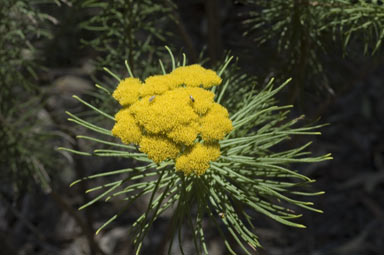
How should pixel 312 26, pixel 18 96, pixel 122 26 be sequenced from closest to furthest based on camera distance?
pixel 312 26, pixel 122 26, pixel 18 96

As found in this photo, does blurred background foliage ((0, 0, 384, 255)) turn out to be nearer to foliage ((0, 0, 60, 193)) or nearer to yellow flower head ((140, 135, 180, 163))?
foliage ((0, 0, 60, 193))

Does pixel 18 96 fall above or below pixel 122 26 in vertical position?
below

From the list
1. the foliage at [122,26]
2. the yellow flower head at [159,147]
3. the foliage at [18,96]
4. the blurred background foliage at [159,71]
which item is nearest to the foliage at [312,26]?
the blurred background foliage at [159,71]

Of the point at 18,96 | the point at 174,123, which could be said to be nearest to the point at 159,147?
the point at 174,123

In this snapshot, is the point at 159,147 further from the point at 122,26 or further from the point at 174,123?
the point at 122,26

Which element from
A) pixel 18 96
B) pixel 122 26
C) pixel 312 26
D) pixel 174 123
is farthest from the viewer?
pixel 18 96

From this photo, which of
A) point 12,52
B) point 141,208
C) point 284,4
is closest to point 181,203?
point 284,4
